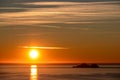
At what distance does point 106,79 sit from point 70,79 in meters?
6.41

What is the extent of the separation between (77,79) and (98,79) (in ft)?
12.6

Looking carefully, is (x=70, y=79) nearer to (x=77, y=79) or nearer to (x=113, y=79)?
(x=77, y=79)

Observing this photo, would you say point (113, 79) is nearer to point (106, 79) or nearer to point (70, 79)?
point (106, 79)

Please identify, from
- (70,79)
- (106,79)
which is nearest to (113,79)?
(106,79)

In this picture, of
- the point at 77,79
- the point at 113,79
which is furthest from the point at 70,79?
the point at 113,79

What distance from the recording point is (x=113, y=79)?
8556cm

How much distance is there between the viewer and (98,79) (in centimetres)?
8544

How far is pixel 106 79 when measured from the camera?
85375 mm

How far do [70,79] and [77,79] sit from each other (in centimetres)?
134

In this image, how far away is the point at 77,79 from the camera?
8706 centimetres

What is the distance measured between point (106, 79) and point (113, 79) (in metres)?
1.21

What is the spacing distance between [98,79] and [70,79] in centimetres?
516

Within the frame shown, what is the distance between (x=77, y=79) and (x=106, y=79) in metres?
5.09
